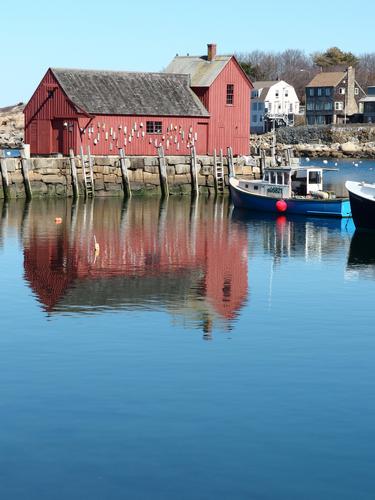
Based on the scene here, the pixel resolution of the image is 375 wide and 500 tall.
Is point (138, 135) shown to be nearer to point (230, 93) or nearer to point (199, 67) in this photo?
point (230, 93)

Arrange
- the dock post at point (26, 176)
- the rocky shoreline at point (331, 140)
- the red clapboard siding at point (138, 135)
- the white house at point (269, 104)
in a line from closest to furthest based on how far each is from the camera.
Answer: the dock post at point (26, 176) < the red clapboard siding at point (138, 135) < the rocky shoreline at point (331, 140) < the white house at point (269, 104)

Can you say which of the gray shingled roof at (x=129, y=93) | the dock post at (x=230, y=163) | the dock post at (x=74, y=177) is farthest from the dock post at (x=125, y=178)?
the dock post at (x=230, y=163)

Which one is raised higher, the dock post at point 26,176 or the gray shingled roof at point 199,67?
the gray shingled roof at point 199,67

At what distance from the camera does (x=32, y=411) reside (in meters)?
17.4

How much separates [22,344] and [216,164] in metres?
41.7

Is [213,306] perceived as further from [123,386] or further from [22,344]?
[123,386]

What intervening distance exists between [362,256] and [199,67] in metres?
31.7

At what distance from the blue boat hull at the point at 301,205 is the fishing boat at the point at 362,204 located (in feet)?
17.6

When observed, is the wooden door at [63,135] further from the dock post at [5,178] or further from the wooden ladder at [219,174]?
the wooden ladder at [219,174]

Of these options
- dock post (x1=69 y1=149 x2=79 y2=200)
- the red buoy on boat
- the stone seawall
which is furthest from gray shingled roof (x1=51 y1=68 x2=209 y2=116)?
the red buoy on boat

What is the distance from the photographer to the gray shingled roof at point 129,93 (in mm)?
61562

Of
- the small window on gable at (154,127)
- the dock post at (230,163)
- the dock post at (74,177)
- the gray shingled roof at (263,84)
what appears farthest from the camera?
the gray shingled roof at (263,84)

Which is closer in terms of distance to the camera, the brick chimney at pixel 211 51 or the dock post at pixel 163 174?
the dock post at pixel 163 174

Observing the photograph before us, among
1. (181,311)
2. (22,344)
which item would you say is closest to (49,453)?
(22,344)
